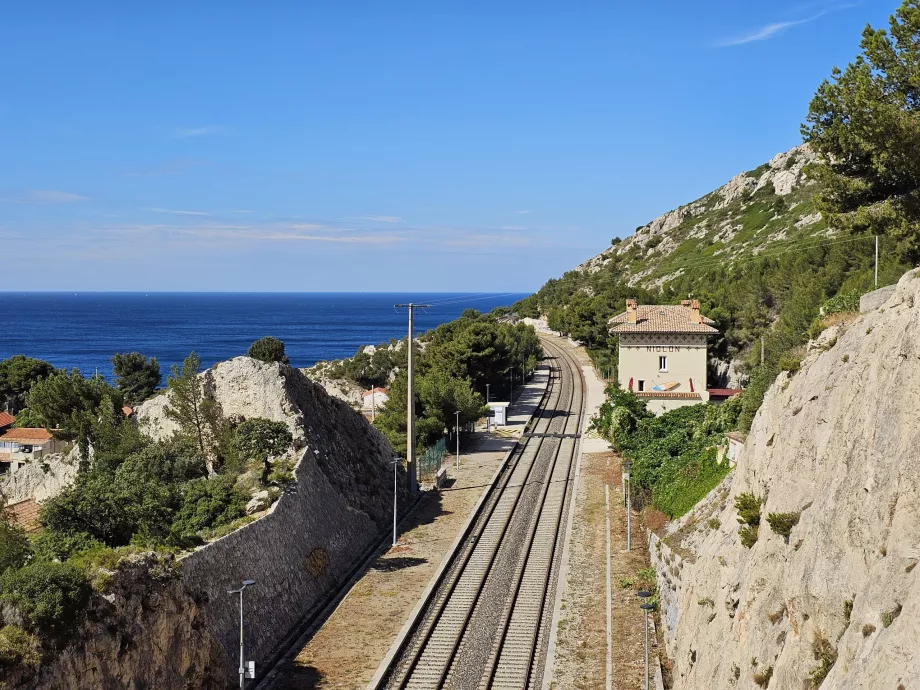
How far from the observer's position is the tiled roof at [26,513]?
2414 centimetres

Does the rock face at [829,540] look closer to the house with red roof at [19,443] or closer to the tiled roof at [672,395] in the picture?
the tiled roof at [672,395]

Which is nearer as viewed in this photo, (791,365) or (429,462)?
(791,365)

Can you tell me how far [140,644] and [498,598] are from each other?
1096 cm

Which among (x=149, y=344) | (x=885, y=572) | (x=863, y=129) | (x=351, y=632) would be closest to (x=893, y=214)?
(x=863, y=129)

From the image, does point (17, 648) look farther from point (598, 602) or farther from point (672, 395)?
point (672, 395)

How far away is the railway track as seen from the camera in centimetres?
1959

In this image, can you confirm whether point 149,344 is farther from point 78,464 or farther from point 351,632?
point 351,632

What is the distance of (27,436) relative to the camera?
45.3m

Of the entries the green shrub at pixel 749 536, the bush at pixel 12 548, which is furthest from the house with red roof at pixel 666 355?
the bush at pixel 12 548

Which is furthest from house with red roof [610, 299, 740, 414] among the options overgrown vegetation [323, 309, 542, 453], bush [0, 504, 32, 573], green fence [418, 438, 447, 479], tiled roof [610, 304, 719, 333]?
bush [0, 504, 32, 573]

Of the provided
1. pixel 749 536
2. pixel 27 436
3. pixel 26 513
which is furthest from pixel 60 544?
pixel 27 436

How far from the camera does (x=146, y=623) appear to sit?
54.8ft

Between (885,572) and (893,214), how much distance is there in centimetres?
1310

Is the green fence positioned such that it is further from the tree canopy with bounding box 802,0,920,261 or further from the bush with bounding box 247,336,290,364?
the bush with bounding box 247,336,290,364
